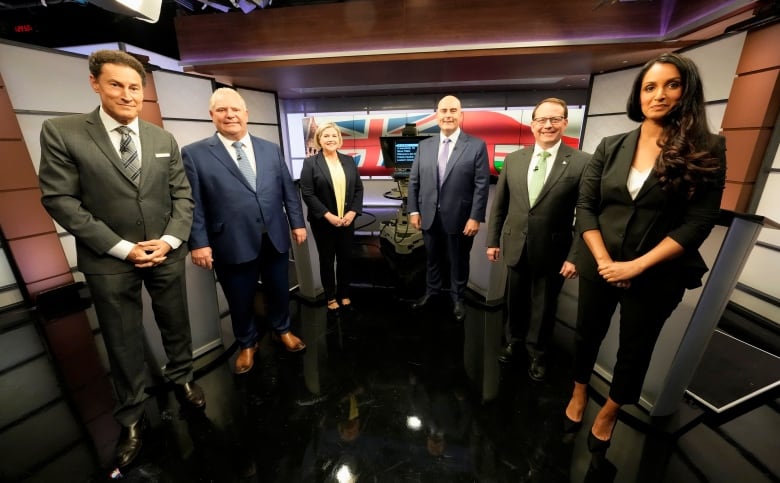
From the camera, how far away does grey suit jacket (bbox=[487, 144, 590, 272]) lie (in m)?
1.68

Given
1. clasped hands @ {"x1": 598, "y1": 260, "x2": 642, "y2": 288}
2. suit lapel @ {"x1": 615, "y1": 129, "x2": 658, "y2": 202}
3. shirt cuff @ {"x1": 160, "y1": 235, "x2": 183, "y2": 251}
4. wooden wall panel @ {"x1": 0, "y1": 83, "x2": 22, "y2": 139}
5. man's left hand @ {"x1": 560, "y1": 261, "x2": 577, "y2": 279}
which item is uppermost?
wooden wall panel @ {"x1": 0, "y1": 83, "x2": 22, "y2": 139}

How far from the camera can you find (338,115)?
23.3 feet

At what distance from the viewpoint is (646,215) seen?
46.4 inches

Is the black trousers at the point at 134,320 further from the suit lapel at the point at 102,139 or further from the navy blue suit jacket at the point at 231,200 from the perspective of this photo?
the suit lapel at the point at 102,139

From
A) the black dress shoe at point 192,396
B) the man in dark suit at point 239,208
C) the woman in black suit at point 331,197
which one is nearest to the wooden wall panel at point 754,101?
the woman in black suit at point 331,197

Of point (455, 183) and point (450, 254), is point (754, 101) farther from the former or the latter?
point (450, 254)

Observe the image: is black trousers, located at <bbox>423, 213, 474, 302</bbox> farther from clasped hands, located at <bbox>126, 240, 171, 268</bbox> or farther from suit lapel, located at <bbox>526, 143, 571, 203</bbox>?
clasped hands, located at <bbox>126, 240, 171, 268</bbox>

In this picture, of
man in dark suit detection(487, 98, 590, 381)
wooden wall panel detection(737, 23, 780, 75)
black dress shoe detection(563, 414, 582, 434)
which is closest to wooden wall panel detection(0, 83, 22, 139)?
man in dark suit detection(487, 98, 590, 381)

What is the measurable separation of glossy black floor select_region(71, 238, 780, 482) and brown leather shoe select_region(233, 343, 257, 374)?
79 millimetres

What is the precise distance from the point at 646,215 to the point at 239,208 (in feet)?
6.52

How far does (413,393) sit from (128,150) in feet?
6.46

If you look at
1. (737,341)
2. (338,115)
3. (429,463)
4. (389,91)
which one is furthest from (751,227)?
(338,115)

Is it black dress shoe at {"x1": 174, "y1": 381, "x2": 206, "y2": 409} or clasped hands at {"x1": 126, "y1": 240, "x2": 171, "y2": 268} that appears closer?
clasped hands at {"x1": 126, "y1": 240, "x2": 171, "y2": 268}

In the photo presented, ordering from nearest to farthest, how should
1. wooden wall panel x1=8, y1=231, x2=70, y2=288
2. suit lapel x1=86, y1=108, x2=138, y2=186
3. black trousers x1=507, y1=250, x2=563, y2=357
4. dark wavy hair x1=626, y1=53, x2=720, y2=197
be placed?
dark wavy hair x1=626, y1=53, x2=720, y2=197 → suit lapel x1=86, y1=108, x2=138, y2=186 → black trousers x1=507, y1=250, x2=563, y2=357 → wooden wall panel x1=8, y1=231, x2=70, y2=288
